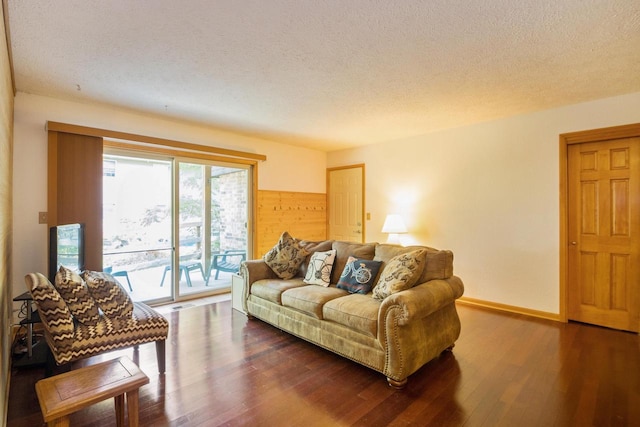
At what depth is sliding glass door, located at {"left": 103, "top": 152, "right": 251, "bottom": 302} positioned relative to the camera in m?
3.91

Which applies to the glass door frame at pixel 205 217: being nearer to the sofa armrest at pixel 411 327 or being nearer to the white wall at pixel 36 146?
the white wall at pixel 36 146

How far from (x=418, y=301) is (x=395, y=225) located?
2.61m

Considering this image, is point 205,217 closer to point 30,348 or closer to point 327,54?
point 30,348

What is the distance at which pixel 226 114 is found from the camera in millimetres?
3869

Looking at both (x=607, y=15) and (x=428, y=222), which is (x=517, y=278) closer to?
(x=428, y=222)

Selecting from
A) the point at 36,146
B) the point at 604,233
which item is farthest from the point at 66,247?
the point at 604,233

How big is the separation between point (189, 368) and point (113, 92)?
2770 mm

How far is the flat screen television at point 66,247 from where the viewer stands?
2488 millimetres

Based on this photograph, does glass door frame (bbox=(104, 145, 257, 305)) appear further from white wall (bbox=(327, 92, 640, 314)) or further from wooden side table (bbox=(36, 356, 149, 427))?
wooden side table (bbox=(36, 356, 149, 427))

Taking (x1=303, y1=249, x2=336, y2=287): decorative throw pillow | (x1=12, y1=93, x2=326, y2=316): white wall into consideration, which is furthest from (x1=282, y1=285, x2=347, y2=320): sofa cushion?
(x1=12, y1=93, x2=326, y2=316): white wall

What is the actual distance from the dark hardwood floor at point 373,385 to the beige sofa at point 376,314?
16 centimetres

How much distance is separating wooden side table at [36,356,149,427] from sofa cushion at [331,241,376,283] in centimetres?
209

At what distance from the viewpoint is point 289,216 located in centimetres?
555

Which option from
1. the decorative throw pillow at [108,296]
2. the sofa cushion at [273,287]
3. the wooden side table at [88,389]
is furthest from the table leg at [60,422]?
the sofa cushion at [273,287]
